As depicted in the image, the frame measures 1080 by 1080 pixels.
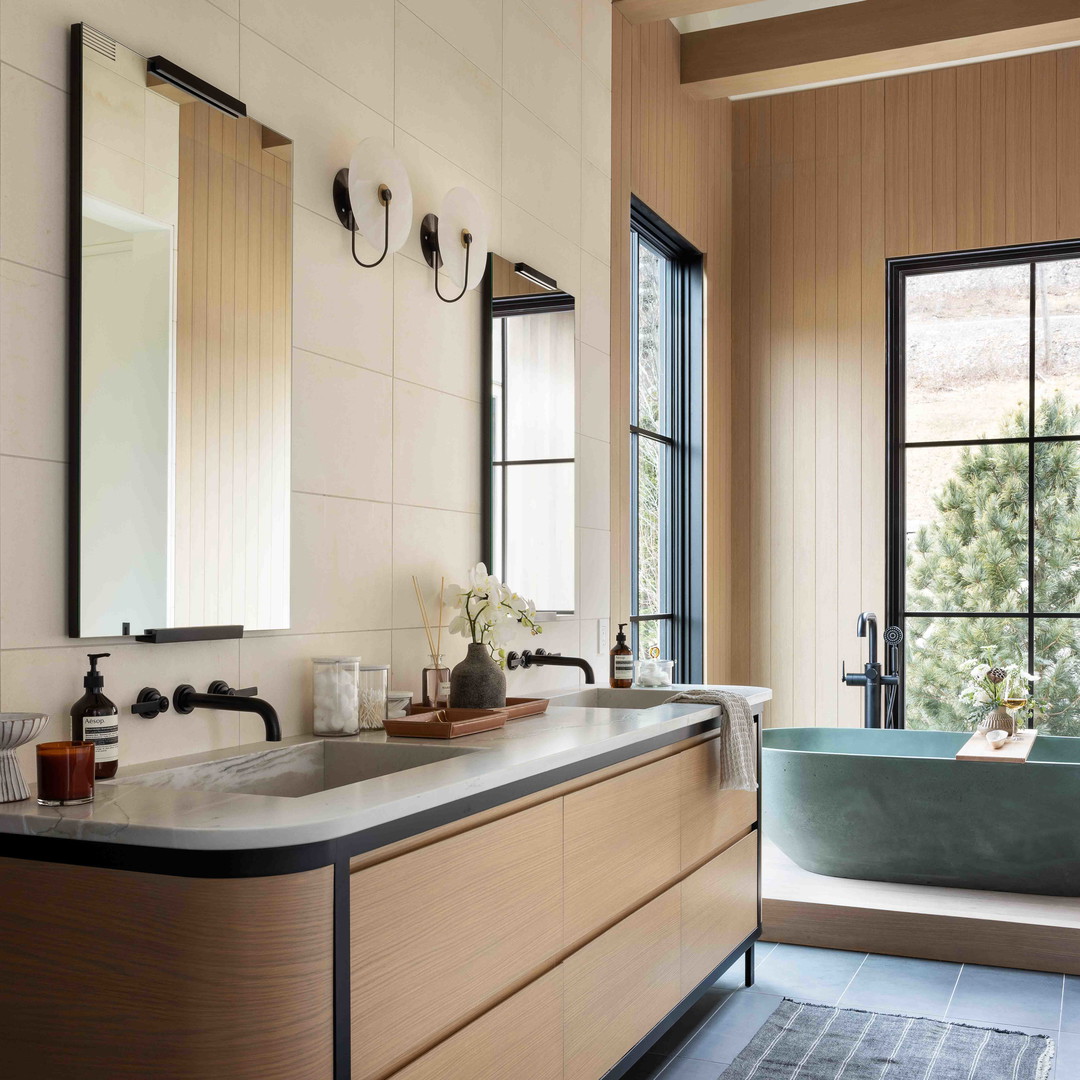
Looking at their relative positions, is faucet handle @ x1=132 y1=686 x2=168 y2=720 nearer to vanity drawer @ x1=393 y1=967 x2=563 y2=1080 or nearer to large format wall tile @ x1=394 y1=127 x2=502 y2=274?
vanity drawer @ x1=393 y1=967 x2=563 y2=1080

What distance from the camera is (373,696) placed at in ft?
7.56

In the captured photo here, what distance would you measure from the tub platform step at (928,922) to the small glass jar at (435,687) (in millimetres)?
1535

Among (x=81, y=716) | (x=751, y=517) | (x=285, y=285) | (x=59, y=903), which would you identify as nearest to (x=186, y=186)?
(x=285, y=285)

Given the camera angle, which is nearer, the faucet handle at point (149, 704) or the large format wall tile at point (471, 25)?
the faucet handle at point (149, 704)

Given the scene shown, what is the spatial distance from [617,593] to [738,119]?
256cm

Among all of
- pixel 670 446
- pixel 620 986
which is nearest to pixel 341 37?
pixel 620 986

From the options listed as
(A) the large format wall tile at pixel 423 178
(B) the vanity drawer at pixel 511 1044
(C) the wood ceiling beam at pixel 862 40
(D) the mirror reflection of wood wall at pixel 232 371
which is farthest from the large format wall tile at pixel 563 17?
(B) the vanity drawer at pixel 511 1044

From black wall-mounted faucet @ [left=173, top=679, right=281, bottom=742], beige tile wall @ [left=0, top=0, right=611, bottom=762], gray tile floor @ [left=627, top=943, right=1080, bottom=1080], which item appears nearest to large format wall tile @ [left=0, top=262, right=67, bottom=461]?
beige tile wall @ [left=0, top=0, right=611, bottom=762]

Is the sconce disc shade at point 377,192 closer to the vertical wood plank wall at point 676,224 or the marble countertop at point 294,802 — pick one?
the marble countertop at point 294,802

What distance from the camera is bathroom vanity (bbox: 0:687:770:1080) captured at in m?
1.29

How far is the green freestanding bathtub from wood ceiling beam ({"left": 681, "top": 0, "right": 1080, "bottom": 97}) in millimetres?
2663

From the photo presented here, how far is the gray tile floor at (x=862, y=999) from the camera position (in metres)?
2.70

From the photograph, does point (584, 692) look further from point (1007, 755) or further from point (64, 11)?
point (64, 11)

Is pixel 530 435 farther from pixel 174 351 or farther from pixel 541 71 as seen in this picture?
pixel 174 351
